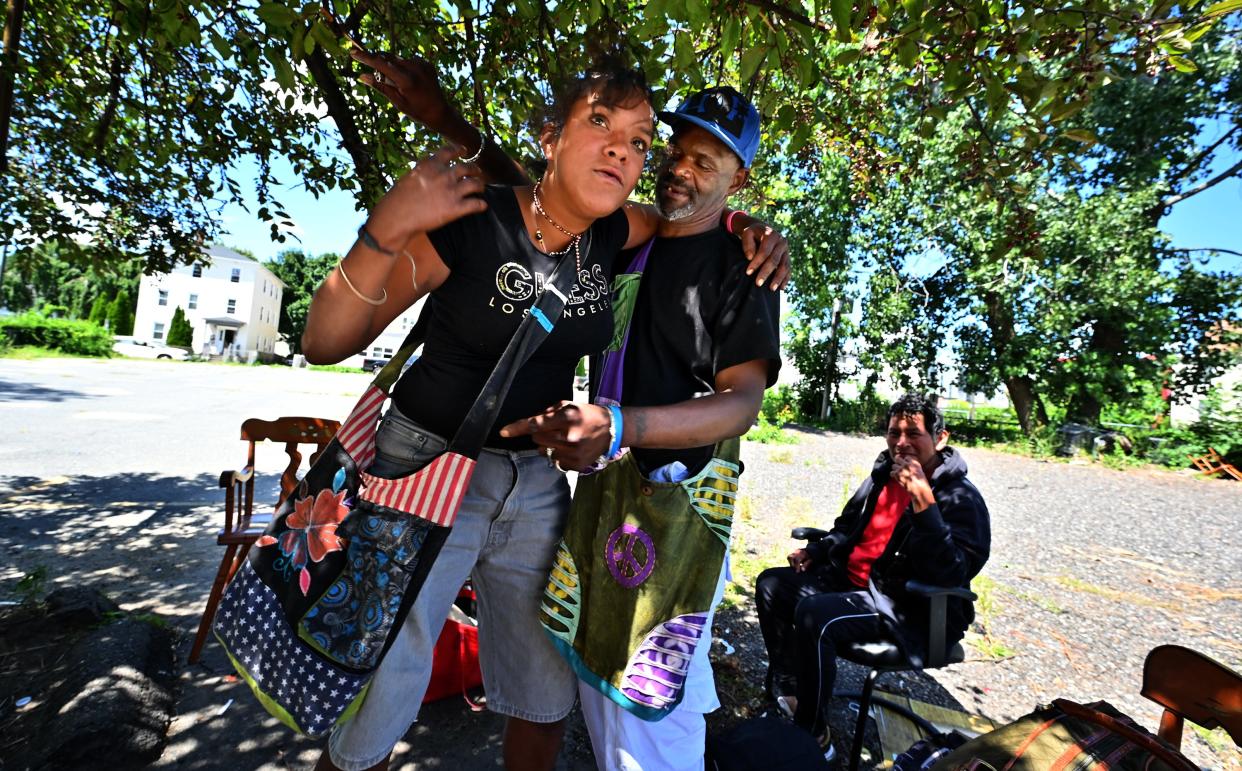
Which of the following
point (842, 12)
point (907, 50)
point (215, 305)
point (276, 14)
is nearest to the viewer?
point (842, 12)

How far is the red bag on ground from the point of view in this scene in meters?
3.13

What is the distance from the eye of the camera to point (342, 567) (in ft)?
4.79

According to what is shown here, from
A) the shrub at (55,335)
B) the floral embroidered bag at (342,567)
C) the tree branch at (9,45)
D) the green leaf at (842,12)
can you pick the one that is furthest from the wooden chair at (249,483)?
the shrub at (55,335)

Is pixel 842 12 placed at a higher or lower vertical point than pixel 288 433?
higher

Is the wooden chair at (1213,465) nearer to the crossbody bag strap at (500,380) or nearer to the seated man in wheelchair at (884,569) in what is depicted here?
the seated man in wheelchair at (884,569)

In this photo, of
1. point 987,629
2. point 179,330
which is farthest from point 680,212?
point 179,330

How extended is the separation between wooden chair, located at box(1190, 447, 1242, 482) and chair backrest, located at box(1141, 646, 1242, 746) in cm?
1777

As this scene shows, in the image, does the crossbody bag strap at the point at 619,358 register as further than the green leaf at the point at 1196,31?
No

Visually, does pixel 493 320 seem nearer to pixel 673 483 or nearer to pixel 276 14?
pixel 673 483

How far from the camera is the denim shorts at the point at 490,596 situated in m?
1.55

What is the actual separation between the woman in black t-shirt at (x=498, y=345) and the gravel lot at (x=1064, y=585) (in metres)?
2.12

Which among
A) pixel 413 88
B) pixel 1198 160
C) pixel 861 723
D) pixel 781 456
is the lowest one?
pixel 861 723

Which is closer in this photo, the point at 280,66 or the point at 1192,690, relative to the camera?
the point at 1192,690

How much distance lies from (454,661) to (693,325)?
2411 mm
